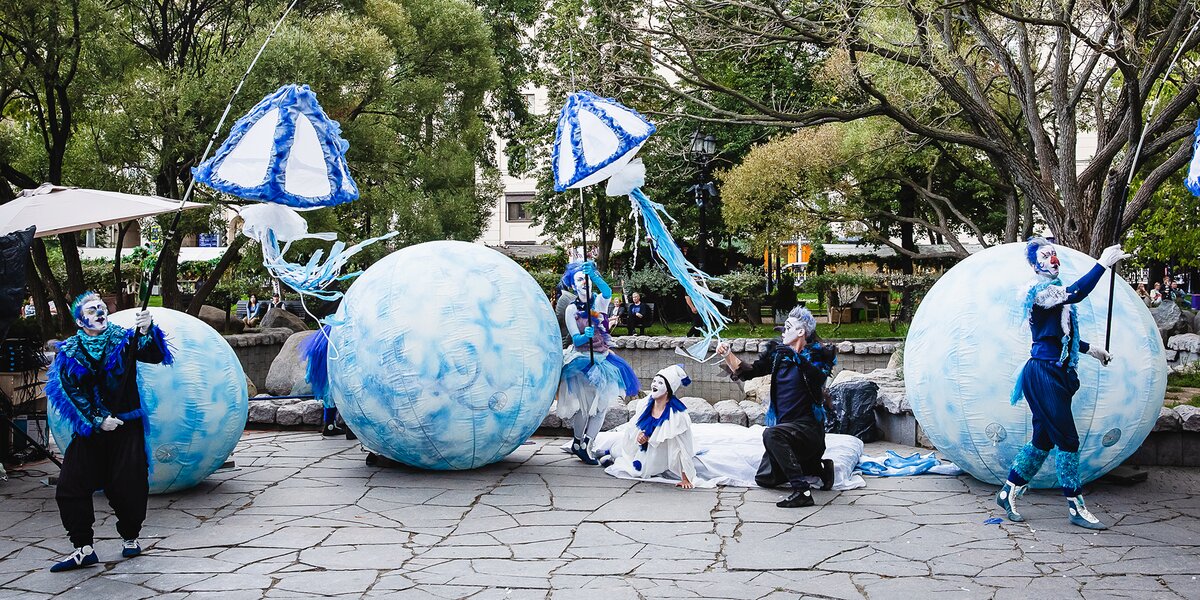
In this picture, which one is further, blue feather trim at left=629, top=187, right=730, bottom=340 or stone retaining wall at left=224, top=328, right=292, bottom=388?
stone retaining wall at left=224, top=328, right=292, bottom=388

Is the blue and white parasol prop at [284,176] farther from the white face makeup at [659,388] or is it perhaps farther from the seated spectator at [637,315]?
the seated spectator at [637,315]

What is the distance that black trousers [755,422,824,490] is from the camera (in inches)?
308

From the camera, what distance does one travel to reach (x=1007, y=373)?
7367 mm

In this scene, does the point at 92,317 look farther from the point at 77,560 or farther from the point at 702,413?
the point at 702,413

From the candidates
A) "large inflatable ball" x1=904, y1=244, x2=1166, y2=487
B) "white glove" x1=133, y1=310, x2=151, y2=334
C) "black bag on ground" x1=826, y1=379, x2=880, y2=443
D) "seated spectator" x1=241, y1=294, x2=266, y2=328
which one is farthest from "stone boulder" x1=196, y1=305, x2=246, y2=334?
"large inflatable ball" x1=904, y1=244, x2=1166, y2=487

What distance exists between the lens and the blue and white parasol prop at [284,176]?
7.81 metres

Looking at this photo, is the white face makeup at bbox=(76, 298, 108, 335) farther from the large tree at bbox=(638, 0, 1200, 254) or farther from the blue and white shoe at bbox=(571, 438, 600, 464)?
the large tree at bbox=(638, 0, 1200, 254)

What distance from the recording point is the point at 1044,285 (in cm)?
709

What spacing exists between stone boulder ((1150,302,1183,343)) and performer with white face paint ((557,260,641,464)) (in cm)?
1396

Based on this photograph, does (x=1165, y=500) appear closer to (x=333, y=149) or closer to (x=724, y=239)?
(x=333, y=149)

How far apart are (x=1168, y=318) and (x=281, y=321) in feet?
57.6

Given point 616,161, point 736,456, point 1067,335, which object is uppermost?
point 616,161

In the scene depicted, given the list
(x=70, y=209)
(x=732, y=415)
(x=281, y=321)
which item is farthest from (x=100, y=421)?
(x=281, y=321)

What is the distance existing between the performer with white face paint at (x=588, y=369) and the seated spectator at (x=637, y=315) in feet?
38.1
